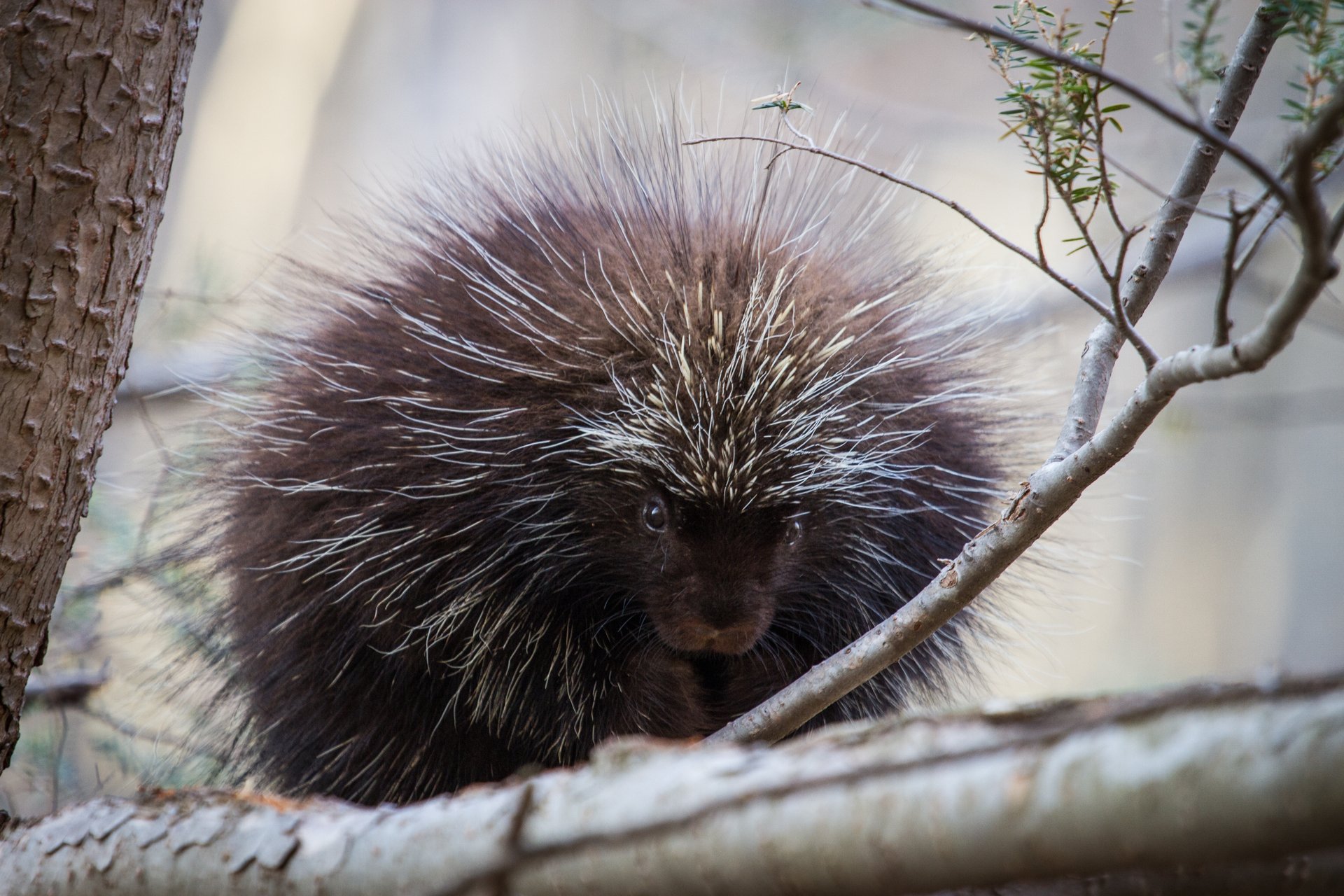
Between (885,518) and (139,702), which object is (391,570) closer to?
(885,518)

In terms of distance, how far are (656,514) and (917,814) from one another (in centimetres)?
155

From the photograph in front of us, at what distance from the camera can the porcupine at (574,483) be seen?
2254mm

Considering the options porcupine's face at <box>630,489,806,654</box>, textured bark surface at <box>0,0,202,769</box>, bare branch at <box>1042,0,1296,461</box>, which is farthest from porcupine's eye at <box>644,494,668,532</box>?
textured bark surface at <box>0,0,202,769</box>

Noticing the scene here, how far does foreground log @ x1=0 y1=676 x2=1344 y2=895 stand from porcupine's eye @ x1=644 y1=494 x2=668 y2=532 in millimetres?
1201

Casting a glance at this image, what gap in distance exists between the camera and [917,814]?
2.54 ft

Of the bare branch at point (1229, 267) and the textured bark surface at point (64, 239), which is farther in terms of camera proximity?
the textured bark surface at point (64, 239)

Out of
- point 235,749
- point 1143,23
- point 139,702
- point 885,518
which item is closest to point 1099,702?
point 885,518

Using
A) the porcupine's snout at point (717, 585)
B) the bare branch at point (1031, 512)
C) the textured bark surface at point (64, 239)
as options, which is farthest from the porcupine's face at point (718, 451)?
the textured bark surface at point (64, 239)

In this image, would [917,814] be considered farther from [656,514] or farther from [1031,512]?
[656,514]

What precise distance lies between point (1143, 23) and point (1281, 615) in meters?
5.35

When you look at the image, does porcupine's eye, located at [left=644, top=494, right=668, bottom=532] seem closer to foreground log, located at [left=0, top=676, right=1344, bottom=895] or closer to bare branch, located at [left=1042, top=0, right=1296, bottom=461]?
bare branch, located at [left=1042, top=0, right=1296, bottom=461]

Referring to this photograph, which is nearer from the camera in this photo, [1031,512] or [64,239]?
[1031,512]

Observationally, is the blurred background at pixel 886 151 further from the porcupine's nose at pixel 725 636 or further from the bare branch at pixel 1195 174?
the bare branch at pixel 1195 174

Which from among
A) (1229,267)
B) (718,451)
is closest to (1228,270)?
(1229,267)
